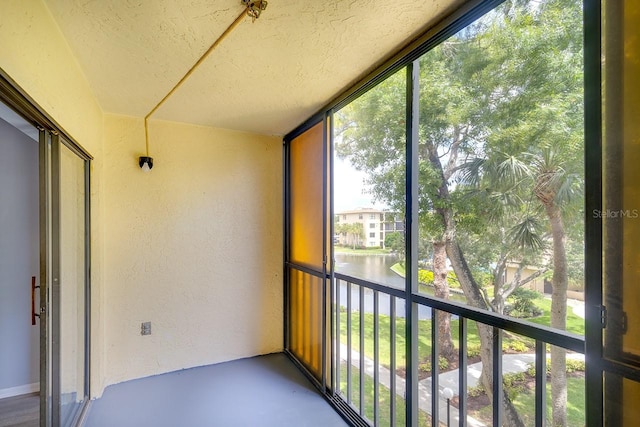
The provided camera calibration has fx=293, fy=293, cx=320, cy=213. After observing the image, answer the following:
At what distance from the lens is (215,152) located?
292 centimetres

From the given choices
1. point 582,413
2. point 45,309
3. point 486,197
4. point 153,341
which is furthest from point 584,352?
point 153,341

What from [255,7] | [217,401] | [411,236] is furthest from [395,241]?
[217,401]

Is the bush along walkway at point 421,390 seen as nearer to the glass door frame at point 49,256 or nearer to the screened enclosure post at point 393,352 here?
the screened enclosure post at point 393,352

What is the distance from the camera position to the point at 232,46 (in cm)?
159

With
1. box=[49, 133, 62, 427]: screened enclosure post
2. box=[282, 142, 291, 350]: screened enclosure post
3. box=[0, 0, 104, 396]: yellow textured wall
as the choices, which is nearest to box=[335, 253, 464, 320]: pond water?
box=[282, 142, 291, 350]: screened enclosure post

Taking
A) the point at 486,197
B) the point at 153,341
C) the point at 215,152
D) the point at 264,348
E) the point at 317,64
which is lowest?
the point at 264,348

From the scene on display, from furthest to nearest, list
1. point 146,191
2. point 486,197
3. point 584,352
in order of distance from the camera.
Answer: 1. point 146,191
2. point 486,197
3. point 584,352

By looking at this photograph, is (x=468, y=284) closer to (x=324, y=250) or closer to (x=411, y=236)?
(x=411, y=236)

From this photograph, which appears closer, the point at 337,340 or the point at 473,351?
the point at 473,351

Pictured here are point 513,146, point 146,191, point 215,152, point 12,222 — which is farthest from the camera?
point 215,152

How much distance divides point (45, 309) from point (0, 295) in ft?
4.19

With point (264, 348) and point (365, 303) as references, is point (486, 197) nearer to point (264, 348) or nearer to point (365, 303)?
point (365, 303)

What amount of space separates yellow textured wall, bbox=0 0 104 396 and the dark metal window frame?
162 cm

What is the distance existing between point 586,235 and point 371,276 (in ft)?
4.27
